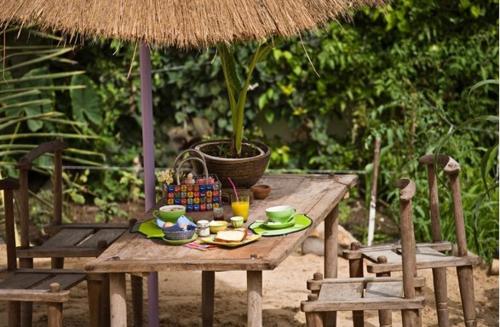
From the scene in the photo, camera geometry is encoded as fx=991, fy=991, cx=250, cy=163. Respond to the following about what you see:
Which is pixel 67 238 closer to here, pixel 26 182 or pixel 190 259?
pixel 26 182

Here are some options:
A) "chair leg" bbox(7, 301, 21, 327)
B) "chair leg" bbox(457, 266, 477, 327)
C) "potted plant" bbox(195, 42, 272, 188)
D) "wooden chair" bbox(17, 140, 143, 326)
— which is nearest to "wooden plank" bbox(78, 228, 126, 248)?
"wooden chair" bbox(17, 140, 143, 326)

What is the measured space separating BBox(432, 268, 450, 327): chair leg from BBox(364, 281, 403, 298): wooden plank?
0.59 meters

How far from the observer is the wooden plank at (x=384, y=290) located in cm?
445

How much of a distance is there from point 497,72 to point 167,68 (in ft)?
8.56

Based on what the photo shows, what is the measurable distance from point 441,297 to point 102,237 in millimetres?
1819

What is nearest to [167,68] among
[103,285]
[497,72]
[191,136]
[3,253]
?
Result: [191,136]

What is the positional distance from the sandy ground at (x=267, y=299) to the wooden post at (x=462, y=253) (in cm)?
52

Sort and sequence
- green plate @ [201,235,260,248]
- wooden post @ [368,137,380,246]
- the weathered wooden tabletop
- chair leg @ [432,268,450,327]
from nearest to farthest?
the weathered wooden tabletop, green plate @ [201,235,260,248], chair leg @ [432,268,450,327], wooden post @ [368,137,380,246]

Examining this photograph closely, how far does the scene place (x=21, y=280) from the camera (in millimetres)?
4621

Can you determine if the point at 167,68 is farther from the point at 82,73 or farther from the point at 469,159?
the point at 469,159

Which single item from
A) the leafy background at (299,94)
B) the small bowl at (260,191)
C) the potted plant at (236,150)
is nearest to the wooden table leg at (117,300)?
the potted plant at (236,150)

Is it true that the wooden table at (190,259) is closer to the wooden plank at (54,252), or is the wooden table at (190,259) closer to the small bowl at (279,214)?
the small bowl at (279,214)

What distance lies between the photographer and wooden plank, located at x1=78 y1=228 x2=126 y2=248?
5.16 metres

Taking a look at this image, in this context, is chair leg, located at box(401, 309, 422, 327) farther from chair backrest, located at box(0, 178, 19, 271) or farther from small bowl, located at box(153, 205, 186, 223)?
chair backrest, located at box(0, 178, 19, 271)
